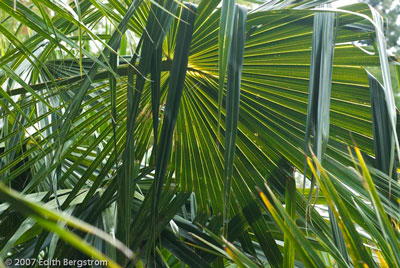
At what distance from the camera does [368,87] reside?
805 millimetres

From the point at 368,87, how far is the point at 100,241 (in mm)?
672

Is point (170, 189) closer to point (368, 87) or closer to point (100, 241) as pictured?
point (100, 241)

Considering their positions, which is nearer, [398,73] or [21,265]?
[398,73]

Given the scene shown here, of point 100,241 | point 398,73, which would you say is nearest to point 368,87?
point 398,73

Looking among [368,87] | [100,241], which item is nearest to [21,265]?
[100,241]

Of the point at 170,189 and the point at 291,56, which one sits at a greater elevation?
the point at 291,56

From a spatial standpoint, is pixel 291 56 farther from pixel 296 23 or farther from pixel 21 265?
pixel 21 265

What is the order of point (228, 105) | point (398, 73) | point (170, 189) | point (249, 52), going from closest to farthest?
point (228, 105) → point (398, 73) → point (249, 52) → point (170, 189)

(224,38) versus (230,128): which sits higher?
(224,38)

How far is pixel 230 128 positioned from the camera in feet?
1.79

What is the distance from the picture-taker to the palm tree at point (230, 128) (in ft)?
1.86

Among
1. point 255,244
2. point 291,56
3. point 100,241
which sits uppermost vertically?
point 291,56

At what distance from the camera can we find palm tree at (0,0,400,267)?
568mm

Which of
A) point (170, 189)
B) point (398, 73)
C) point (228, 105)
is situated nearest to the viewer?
point (228, 105)
